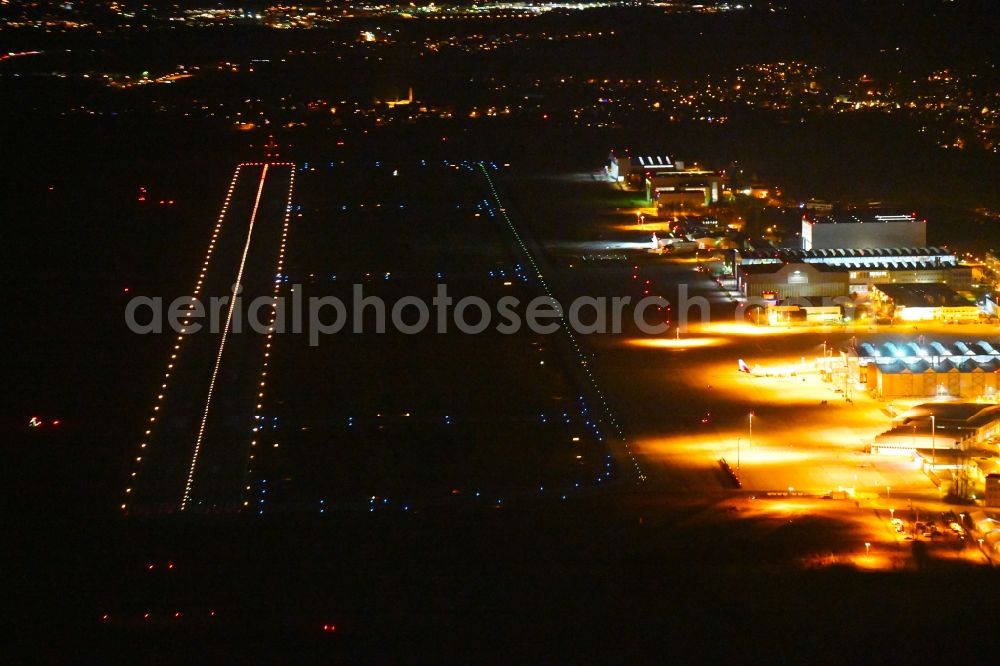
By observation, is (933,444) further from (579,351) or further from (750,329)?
(750,329)

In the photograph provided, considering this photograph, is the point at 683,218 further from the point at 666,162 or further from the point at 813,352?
the point at 813,352

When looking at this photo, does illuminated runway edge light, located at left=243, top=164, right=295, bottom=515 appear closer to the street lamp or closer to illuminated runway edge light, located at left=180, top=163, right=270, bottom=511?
illuminated runway edge light, located at left=180, top=163, right=270, bottom=511

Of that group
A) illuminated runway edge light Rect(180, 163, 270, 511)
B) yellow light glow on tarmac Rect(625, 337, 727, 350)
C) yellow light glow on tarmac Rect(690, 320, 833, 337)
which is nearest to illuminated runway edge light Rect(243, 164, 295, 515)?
illuminated runway edge light Rect(180, 163, 270, 511)

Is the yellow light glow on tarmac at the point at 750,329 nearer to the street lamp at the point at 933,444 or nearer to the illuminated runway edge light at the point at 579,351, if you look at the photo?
the illuminated runway edge light at the point at 579,351

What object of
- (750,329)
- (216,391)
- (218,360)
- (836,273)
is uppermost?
(836,273)

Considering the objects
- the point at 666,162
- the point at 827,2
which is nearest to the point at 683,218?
the point at 666,162

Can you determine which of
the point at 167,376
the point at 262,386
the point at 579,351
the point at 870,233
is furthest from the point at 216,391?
the point at 870,233
